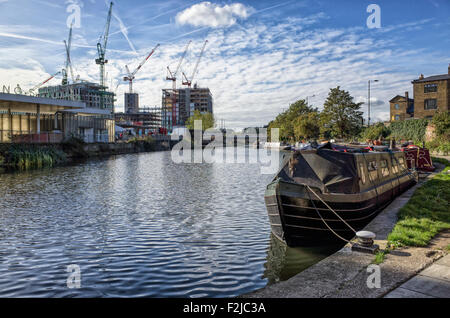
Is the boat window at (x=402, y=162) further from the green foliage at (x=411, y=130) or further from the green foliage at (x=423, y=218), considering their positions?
the green foliage at (x=411, y=130)

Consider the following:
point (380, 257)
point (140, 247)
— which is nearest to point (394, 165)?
point (380, 257)

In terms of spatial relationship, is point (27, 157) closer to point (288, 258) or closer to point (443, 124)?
point (288, 258)

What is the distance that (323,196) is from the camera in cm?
917

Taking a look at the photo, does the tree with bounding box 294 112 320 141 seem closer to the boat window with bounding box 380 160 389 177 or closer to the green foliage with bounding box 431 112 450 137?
the green foliage with bounding box 431 112 450 137

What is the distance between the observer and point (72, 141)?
45.9 meters

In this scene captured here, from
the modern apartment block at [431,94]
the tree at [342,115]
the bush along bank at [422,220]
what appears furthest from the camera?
the modern apartment block at [431,94]

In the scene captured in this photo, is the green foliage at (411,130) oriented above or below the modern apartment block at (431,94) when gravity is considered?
below

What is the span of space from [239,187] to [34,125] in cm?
4343

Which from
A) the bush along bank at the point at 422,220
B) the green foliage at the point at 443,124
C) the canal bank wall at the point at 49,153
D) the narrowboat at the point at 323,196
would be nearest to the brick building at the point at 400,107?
the green foliage at the point at 443,124

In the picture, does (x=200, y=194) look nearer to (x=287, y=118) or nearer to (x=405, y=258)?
(x=405, y=258)

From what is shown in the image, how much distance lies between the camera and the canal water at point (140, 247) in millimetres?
7324

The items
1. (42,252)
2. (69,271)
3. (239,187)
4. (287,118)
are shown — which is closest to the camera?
(69,271)

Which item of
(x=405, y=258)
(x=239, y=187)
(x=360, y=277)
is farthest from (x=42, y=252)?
(x=239, y=187)
